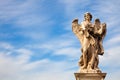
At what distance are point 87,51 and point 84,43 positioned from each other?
0.44 m

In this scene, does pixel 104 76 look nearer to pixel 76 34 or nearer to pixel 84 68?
pixel 84 68

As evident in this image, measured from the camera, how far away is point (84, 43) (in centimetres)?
2186

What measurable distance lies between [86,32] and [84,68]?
1.82 meters

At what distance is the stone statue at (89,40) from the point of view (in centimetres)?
2161

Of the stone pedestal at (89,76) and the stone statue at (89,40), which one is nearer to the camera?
the stone pedestal at (89,76)

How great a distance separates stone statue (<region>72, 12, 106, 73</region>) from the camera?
2161cm

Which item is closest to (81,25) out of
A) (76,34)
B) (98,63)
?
(76,34)

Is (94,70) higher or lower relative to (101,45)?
lower

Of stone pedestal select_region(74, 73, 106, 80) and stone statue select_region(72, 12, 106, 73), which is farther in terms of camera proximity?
stone statue select_region(72, 12, 106, 73)

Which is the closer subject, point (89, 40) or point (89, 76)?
point (89, 76)

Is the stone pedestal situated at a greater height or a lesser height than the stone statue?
lesser

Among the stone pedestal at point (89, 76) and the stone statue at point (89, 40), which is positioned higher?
the stone statue at point (89, 40)

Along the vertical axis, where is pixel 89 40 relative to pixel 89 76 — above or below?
above

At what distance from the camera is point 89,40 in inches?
865
